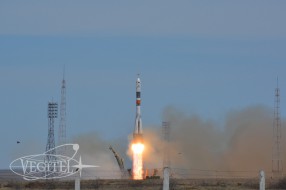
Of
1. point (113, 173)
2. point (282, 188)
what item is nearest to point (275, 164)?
point (113, 173)

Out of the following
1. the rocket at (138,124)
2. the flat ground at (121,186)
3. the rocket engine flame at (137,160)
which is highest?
the rocket at (138,124)

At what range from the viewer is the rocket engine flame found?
122m

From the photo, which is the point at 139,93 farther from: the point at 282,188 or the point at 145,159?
the point at 282,188

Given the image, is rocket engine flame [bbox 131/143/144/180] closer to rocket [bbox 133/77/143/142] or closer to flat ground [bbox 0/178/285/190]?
rocket [bbox 133/77/143/142]

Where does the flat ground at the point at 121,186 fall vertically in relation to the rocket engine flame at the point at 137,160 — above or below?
below

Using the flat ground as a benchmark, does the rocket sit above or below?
above

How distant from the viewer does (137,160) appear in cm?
12331

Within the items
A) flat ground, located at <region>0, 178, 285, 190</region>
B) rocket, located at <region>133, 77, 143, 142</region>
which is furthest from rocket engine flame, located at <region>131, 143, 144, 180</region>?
flat ground, located at <region>0, 178, 285, 190</region>

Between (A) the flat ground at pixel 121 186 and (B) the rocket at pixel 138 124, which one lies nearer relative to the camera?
(A) the flat ground at pixel 121 186

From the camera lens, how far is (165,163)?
147m

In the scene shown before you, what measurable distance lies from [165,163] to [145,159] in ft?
20.0

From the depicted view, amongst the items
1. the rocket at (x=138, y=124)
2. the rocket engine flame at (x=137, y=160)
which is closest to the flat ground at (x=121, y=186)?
the rocket engine flame at (x=137, y=160)

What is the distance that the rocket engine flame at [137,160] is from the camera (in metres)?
122

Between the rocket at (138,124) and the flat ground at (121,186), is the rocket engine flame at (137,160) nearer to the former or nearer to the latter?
the rocket at (138,124)
